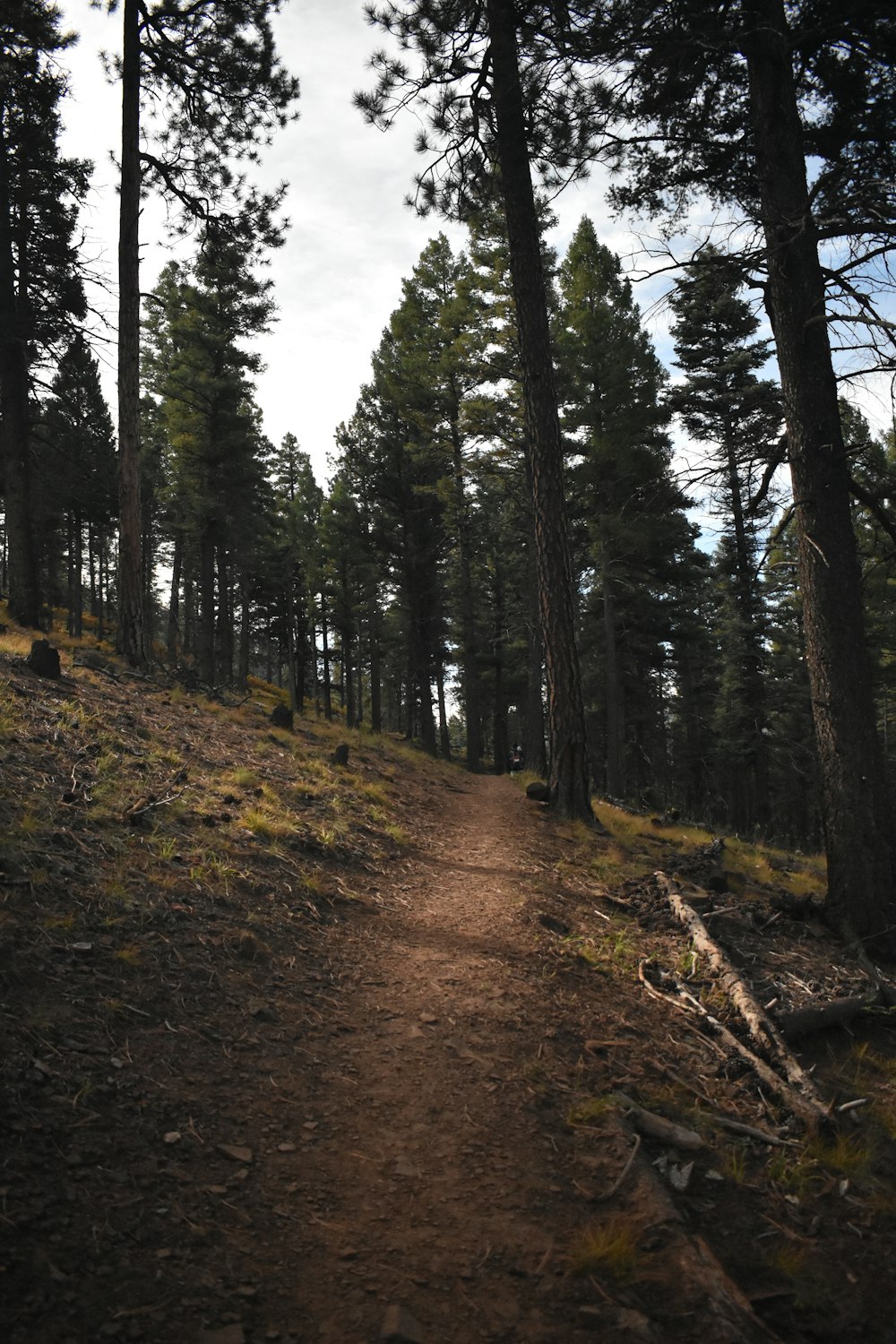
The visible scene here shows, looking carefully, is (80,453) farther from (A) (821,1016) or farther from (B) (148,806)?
(A) (821,1016)

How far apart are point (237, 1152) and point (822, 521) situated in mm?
6728

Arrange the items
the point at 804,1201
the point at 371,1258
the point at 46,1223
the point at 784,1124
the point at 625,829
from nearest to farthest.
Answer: the point at 46,1223, the point at 371,1258, the point at 804,1201, the point at 784,1124, the point at 625,829

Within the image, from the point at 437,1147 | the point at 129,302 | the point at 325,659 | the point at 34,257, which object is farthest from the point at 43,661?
the point at 325,659

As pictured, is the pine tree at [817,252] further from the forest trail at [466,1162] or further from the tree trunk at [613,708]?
the tree trunk at [613,708]

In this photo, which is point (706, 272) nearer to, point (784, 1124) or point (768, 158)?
point (768, 158)

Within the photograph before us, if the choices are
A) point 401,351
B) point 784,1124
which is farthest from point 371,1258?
point 401,351

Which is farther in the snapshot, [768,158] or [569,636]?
[569,636]

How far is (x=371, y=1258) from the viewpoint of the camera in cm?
237

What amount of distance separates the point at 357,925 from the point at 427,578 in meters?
23.1

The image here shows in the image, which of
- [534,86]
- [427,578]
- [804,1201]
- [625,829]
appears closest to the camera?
[804,1201]

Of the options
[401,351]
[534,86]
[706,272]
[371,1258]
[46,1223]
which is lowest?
[371,1258]

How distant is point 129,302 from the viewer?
38.2ft

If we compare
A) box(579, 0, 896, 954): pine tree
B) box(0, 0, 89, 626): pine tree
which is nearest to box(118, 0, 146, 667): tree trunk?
box(0, 0, 89, 626): pine tree

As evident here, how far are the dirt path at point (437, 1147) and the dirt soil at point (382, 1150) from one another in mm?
12
